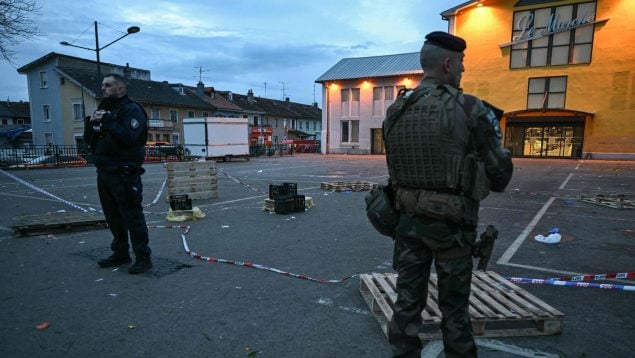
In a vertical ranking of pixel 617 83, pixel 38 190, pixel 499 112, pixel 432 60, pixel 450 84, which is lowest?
pixel 38 190

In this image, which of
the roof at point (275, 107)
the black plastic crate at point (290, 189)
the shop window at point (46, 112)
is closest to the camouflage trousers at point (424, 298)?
the black plastic crate at point (290, 189)

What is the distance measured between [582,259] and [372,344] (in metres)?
3.81

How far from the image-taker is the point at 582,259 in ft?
17.1

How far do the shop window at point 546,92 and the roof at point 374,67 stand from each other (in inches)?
393

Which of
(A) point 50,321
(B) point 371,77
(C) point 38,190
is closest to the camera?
(A) point 50,321

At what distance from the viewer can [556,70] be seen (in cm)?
2917

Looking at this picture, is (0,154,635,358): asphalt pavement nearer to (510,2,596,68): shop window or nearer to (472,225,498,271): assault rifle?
(472,225,498,271): assault rifle

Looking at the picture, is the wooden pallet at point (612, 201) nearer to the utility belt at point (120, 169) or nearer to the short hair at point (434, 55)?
the short hair at point (434, 55)

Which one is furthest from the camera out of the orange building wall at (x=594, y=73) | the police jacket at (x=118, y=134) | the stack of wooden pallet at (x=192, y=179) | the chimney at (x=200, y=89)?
the chimney at (x=200, y=89)

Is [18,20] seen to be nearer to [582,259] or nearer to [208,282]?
[208,282]

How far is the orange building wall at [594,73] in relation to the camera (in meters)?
27.2

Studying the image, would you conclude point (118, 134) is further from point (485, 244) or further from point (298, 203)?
point (298, 203)

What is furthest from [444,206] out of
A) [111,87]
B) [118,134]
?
[111,87]

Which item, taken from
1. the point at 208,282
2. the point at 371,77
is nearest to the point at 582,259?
the point at 208,282
